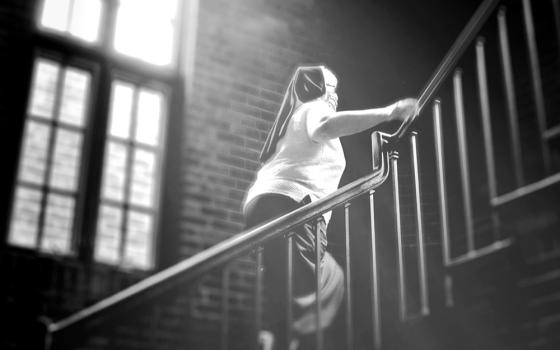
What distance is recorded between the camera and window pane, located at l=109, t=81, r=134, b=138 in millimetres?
4719

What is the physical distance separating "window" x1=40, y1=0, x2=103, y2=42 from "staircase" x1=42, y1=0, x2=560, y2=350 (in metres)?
1.60

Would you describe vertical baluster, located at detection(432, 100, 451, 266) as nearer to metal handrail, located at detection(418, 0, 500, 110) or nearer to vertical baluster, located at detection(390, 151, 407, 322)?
metal handrail, located at detection(418, 0, 500, 110)

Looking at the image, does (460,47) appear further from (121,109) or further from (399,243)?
(121,109)

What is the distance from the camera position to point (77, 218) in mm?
4402

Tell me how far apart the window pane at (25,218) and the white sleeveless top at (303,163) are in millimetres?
1096

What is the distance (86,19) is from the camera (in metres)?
4.86

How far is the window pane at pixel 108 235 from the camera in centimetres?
441

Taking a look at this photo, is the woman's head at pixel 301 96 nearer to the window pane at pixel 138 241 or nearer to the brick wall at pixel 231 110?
the brick wall at pixel 231 110

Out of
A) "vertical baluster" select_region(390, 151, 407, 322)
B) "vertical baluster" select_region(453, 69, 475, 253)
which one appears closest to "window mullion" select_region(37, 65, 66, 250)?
"vertical baluster" select_region(390, 151, 407, 322)

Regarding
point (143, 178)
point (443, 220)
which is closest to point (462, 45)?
point (443, 220)

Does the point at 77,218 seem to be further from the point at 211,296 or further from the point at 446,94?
the point at 446,94

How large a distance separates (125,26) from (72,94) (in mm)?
599

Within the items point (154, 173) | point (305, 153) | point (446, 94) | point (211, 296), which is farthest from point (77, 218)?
point (446, 94)

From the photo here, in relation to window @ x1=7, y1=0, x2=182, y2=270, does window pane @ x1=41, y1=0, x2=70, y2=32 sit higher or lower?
higher
